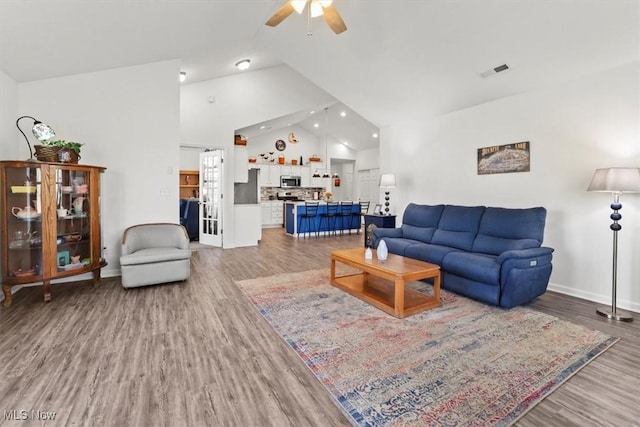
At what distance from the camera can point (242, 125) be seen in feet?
21.7

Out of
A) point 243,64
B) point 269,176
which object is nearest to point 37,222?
point 243,64

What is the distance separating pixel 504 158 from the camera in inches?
169

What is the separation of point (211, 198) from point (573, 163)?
6.25 meters

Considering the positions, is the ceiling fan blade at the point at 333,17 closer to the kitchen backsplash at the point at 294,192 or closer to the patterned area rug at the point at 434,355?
the patterned area rug at the point at 434,355

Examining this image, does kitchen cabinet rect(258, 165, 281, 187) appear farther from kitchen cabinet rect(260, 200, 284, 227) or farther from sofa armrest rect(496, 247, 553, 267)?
sofa armrest rect(496, 247, 553, 267)

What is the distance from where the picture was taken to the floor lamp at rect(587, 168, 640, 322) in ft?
9.37

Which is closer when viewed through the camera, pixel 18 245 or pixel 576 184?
pixel 18 245

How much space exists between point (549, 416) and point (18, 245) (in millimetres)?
4779

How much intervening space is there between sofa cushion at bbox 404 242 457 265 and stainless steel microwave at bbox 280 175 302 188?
274 inches

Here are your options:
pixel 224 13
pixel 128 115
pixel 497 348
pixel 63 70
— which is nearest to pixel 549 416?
pixel 497 348

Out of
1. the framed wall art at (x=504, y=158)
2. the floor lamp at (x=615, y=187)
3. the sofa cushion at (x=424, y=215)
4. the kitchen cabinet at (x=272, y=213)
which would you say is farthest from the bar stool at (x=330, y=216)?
the floor lamp at (x=615, y=187)

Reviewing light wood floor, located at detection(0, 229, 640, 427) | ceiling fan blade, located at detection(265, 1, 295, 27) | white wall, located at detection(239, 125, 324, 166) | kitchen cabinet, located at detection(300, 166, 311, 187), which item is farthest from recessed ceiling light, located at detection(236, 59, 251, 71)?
kitchen cabinet, located at detection(300, 166, 311, 187)

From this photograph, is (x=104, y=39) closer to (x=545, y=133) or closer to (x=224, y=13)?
(x=224, y=13)

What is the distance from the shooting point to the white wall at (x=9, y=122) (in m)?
3.34
